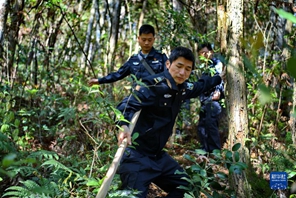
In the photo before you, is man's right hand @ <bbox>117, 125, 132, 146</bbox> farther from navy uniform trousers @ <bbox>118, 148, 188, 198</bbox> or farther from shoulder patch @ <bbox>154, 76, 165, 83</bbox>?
shoulder patch @ <bbox>154, 76, 165, 83</bbox>

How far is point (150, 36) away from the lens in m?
4.44

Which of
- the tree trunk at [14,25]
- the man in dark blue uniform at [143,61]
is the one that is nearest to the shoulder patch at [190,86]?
the man in dark blue uniform at [143,61]

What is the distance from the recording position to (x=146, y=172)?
2975 mm

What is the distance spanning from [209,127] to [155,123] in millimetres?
1987

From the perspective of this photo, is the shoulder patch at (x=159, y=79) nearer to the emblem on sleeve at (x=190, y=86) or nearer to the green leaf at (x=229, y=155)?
the emblem on sleeve at (x=190, y=86)

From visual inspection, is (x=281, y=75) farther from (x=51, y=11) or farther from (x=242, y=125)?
(x=51, y=11)

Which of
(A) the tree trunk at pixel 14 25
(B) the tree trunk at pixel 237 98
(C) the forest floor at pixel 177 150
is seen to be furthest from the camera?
(A) the tree trunk at pixel 14 25

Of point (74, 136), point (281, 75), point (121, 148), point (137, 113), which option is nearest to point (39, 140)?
point (74, 136)

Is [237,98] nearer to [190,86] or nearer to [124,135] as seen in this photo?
[190,86]

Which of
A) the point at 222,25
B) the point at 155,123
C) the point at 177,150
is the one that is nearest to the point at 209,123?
the point at 177,150

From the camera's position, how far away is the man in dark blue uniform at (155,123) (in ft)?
9.67

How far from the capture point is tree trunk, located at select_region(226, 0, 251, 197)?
2.78m

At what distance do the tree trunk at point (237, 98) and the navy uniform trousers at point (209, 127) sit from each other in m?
2.01

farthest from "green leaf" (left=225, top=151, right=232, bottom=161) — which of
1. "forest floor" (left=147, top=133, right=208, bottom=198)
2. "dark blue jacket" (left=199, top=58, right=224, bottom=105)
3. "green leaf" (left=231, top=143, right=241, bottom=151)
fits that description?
"dark blue jacket" (left=199, top=58, right=224, bottom=105)
